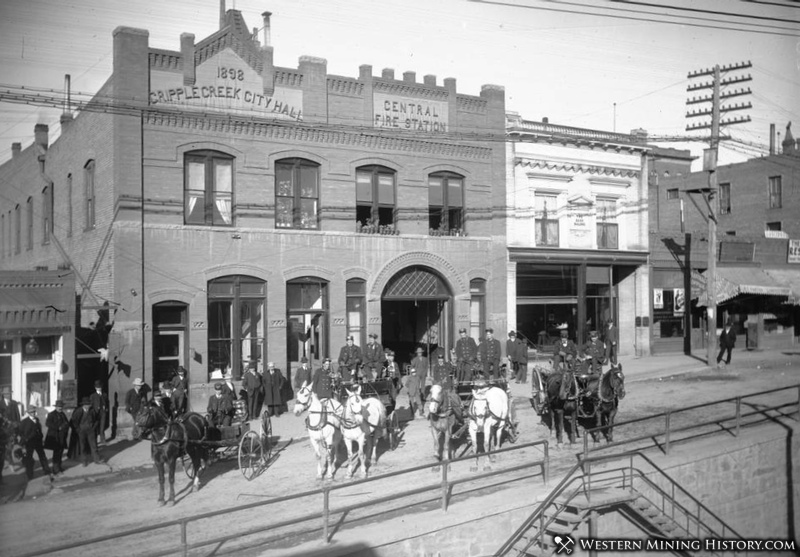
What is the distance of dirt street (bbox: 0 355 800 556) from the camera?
1184cm

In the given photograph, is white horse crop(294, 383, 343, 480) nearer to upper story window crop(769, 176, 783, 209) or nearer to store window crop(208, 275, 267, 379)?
store window crop(208, 275, 267, 379)

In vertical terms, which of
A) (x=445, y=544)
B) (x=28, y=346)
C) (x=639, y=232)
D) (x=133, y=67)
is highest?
(x=133, y=67)

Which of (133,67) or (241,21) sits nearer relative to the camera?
(133,67)

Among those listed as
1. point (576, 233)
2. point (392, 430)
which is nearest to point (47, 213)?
point (392, 430)

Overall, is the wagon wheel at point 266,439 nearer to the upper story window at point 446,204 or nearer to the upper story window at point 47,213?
the upper story window at point 446,204

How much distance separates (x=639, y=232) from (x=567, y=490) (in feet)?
71.8

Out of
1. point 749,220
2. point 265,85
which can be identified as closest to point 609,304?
point 749,220

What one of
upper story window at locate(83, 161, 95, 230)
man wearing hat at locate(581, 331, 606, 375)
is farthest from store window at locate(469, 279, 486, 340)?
upper story window at locate(83, 161, 95, 230)

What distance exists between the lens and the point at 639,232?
32938 mm

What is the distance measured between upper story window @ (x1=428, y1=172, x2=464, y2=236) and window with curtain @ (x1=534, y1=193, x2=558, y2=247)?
3964 mm

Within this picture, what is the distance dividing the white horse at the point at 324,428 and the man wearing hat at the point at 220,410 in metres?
2.05

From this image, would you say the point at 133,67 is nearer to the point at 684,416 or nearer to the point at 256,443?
the point at 256,443

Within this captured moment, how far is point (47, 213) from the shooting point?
27766mm

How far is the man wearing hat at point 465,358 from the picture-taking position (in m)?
20.9
